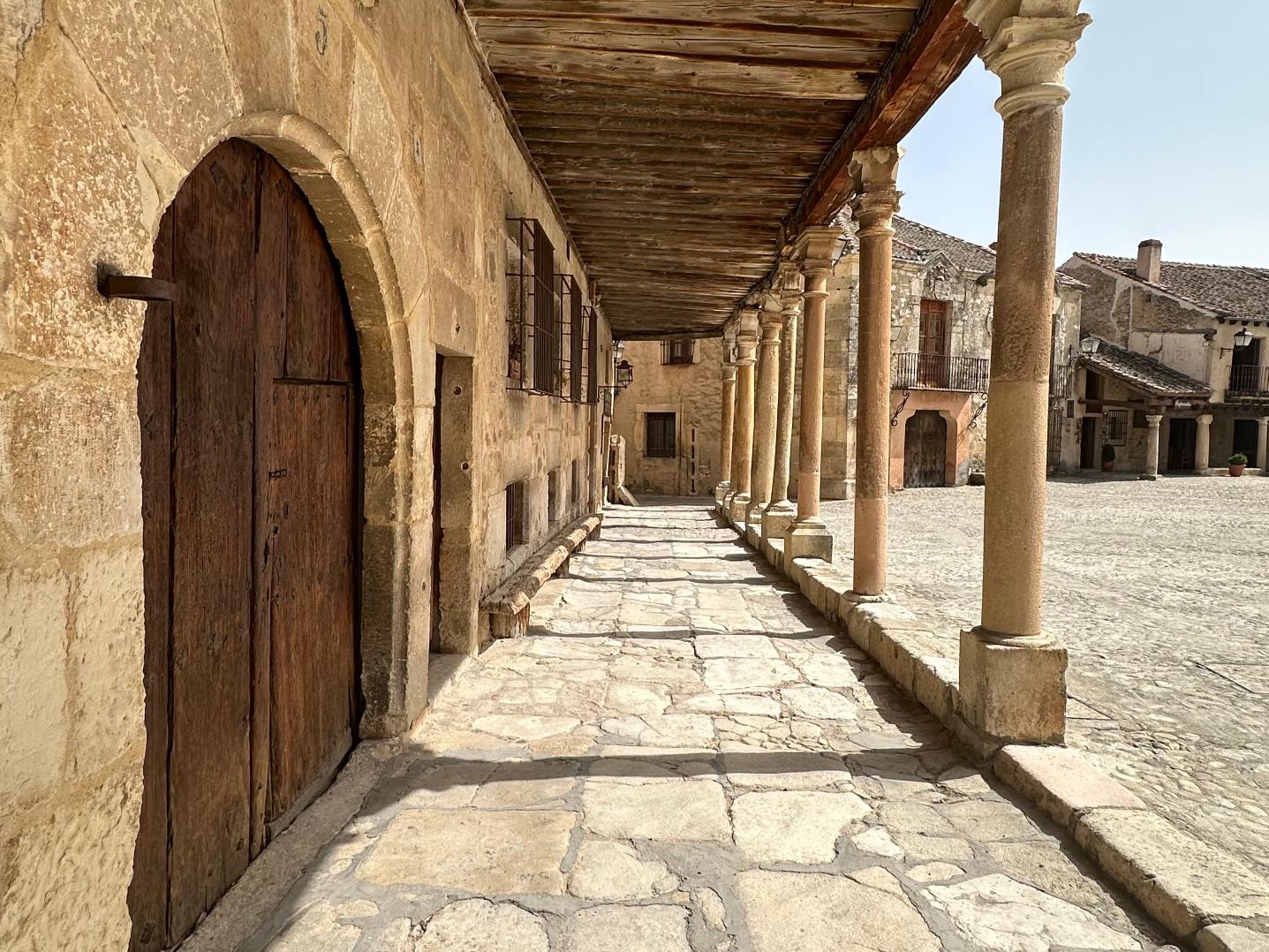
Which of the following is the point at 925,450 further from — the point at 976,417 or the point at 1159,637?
the point at 1159,637

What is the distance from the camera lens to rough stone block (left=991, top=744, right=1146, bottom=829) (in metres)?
2.50

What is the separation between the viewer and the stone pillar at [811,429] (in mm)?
7098

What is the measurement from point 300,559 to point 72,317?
4.49ft

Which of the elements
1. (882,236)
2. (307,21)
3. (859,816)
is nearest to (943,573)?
(882,236)

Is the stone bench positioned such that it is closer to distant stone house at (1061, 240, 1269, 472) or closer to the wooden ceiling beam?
the wooden ceiling beam

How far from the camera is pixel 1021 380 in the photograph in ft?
10.3

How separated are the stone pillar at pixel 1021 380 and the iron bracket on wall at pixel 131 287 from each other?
2753mm

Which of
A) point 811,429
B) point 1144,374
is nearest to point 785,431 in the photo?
point 811,429

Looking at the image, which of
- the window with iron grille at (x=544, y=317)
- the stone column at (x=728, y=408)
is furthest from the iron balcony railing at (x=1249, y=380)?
the window with iron grille at (x=544, y=317)

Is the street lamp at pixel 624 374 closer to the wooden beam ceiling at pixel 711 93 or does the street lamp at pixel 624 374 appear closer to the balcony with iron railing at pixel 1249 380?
the wooden beam ceiling at pixel 711 93

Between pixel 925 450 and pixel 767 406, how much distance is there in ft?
52.0

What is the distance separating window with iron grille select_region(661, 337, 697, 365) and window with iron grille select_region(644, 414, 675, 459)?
62.6 inches

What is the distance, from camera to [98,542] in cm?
131

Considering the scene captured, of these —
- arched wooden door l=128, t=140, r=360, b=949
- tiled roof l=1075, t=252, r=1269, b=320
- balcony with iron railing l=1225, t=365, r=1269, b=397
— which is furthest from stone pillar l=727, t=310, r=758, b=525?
balcony with iron railing l=1225, t=365, r=1269, b=397
